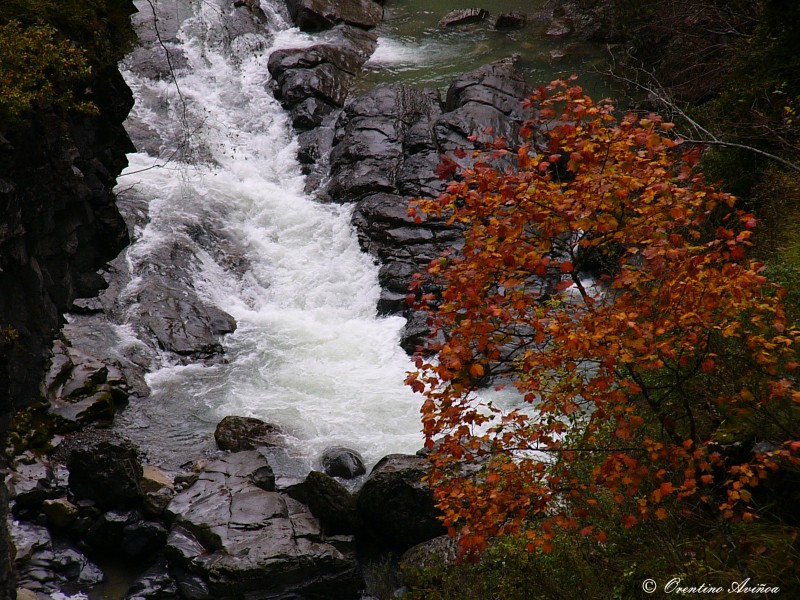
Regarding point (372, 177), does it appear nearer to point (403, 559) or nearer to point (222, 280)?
point (222, 280)

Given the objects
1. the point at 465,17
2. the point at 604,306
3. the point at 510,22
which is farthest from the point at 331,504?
the point at 465,17

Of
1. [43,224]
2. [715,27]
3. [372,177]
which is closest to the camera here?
[43,224]

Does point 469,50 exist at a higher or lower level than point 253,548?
higher

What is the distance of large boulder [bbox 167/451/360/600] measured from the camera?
26.9ft

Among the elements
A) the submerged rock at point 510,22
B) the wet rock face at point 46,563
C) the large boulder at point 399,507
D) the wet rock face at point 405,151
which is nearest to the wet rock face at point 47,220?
the wet rock face at point 46,563

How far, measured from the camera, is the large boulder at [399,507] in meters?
9.09

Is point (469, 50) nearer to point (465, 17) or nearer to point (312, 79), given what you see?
point (465, 17)

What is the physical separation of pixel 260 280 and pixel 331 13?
13.3 meters

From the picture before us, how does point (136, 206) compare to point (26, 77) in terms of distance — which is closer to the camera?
point (26, 77)

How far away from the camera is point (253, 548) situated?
851 cm

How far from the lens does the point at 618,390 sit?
4.79m

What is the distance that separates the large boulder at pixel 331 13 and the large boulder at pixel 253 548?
19.2 m

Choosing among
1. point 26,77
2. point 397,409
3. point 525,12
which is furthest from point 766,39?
point 525,12

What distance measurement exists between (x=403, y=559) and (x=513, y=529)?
4.36m
